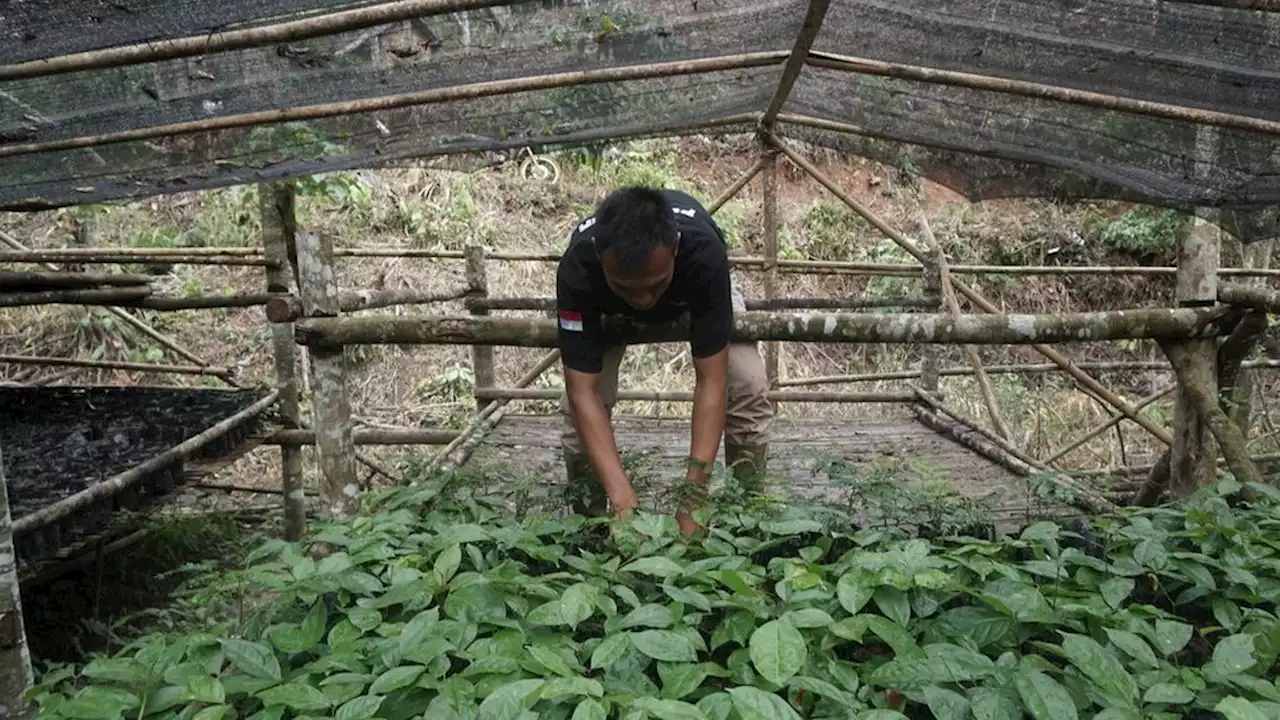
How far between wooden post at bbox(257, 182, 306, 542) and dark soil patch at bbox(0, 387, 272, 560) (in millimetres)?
188

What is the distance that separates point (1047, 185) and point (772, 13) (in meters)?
1.30

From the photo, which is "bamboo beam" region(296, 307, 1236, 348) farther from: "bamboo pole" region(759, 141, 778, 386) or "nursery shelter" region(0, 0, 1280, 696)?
"bamboo pole" region(759, 141, 778, 386)

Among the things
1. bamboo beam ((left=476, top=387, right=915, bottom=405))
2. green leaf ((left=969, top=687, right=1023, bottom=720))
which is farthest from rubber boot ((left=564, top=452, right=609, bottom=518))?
bamboo beam ((left=476, top=387, right=915, bottom=405))

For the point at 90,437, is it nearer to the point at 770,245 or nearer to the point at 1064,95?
the point at 770,245

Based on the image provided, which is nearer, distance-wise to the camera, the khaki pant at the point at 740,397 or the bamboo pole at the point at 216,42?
the bamboo pole at the point at 216,42

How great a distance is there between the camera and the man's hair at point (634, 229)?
201 cm

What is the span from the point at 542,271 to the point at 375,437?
5.48m

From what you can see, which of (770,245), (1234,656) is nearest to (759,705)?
(1234,656)

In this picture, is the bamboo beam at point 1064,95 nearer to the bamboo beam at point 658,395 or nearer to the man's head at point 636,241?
the man's head at point 636,241

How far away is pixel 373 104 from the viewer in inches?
94.9

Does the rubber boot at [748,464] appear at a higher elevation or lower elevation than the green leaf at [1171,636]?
lower

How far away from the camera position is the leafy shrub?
122 centimetres

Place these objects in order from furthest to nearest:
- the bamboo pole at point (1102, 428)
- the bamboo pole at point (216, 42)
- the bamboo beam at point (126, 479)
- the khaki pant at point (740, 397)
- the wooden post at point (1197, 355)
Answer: the bamboo pole at point (1102, 428) < the khaki pant at point (740, 397) < the bamboo beam at point (126, 479) < the wooden post at point (1197, 355) < the bamboo pole at point (216, 42)

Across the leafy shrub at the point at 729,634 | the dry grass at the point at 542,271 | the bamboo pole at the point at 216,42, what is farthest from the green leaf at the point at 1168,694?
the dry grass at the point at 542,271
